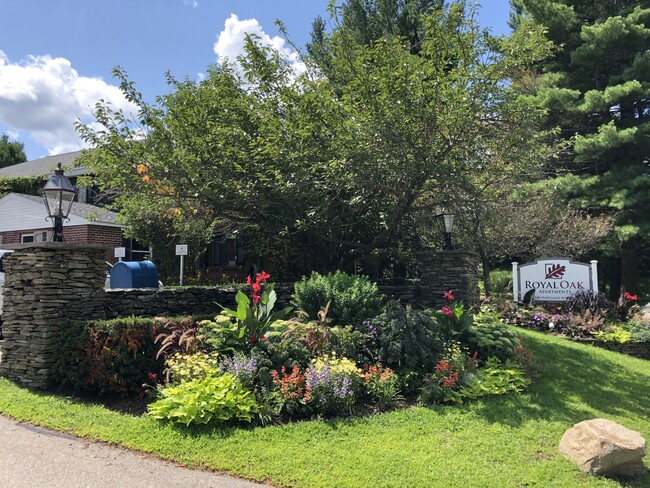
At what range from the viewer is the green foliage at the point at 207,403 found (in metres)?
4.49

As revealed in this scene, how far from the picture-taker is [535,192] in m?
14.8

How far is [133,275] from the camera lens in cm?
854

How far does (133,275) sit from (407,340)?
530 centimetres

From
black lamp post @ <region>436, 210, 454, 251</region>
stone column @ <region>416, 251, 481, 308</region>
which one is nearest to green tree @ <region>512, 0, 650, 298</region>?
black lamp post @ <region>436, 210, 454, 251</region>

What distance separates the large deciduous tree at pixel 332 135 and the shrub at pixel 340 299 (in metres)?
1.34

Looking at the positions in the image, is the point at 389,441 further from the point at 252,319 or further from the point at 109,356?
the point at 109,356

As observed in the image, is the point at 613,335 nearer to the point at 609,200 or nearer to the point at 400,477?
the point at 609,200

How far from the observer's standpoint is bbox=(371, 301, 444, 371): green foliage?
5.83m

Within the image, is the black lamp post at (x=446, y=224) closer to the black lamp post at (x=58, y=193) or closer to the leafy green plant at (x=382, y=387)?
the leafy green plant at (x=382, y=387)

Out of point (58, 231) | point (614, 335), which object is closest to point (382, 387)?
point (58, 231)

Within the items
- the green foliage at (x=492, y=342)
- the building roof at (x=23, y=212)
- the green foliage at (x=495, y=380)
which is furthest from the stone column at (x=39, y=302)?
the building roof at (x=23, y=212)

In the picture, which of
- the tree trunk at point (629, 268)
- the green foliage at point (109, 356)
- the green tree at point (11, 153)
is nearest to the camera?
the green foliage at point (109, 356)

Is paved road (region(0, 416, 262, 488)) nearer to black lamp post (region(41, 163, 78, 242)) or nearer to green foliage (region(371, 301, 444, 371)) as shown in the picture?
green foliage (region(371, 301, 444, 371))

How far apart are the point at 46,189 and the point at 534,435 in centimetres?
689
